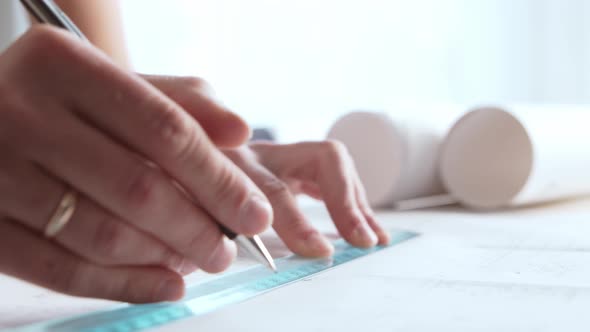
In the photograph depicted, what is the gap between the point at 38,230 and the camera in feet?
1.58

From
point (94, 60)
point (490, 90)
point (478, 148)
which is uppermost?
point (94, 60)

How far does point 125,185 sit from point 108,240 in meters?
0.05

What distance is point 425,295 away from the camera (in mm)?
603

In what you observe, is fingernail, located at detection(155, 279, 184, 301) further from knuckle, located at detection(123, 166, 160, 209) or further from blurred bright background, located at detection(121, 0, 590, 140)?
blurred bright background, located at detection(121, 0, 590, 140)

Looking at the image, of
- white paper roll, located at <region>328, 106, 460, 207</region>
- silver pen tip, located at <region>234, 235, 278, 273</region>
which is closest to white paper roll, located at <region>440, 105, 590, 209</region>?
white paper roll, located at <region>328, 106, 460, 207</region>

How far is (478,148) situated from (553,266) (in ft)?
2.32

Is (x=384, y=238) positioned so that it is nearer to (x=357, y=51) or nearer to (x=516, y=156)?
(x=516, y=156)

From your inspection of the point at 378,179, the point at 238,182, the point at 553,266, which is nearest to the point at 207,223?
the point at 238,182

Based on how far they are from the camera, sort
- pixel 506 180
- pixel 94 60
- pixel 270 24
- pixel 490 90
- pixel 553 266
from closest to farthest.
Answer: pixel 94 60 → pixel 553 266 → pixel 506 180 → pixel 270 24 → pixel 490 90

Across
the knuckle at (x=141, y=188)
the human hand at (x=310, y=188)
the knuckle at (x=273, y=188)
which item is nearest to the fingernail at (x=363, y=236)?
the human hand at (x=310, y=188)

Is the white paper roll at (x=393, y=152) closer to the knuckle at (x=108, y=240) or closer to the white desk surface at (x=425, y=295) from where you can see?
the white desk surface at (x=425, y=295)

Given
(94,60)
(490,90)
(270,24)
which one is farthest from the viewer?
(490,90)

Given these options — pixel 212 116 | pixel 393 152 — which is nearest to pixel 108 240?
pixel 212 116

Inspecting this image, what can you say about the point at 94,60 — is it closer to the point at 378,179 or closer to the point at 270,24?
the point at 378,179
